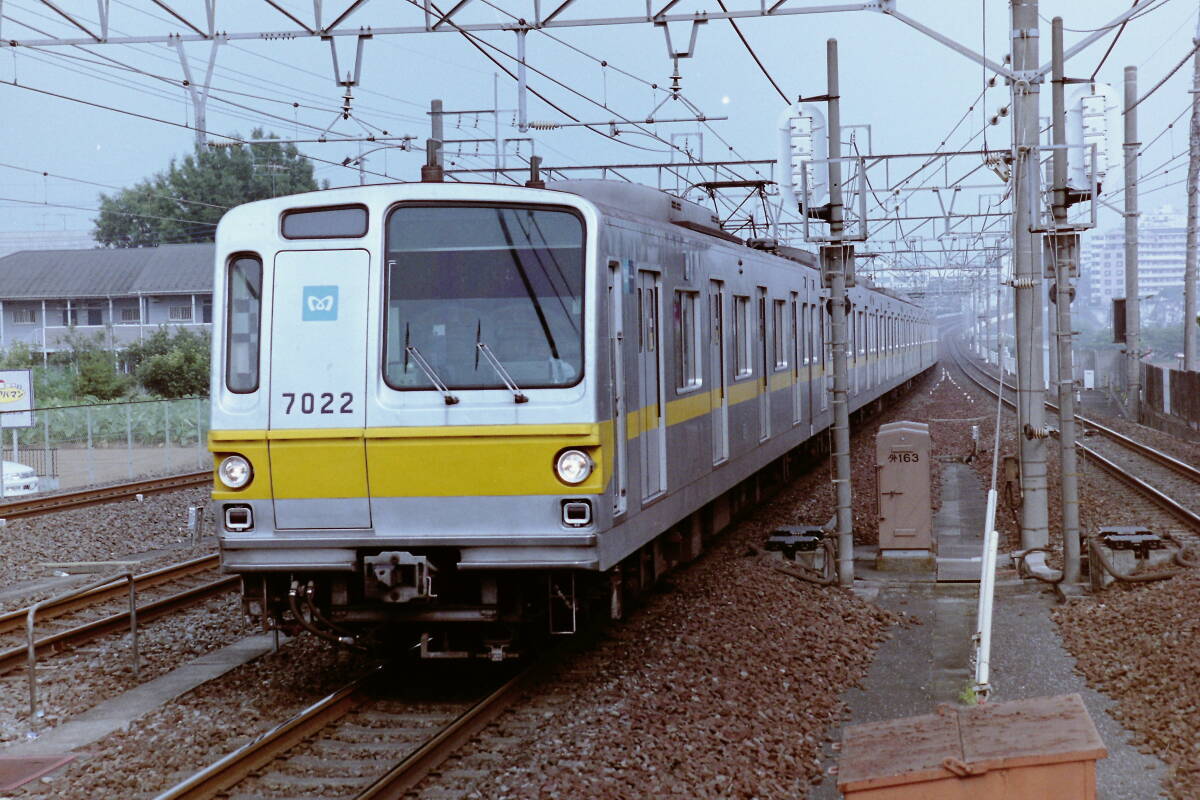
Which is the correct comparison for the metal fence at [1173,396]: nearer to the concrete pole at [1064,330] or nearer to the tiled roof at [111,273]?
the concrete pole at [1064,330]

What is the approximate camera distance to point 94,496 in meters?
Result: 20.0

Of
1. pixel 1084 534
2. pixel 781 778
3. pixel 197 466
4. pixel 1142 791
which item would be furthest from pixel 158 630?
pixel 197 466

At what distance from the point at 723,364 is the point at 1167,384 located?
968 inches

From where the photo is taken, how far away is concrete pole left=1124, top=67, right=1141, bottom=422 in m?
30.2

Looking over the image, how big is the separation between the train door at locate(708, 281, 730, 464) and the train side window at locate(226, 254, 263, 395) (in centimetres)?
432

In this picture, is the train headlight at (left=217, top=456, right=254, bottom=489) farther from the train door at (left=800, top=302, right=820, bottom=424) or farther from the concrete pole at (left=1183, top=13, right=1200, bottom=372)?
the concrete pole at (left=1183, top=13, right=1200, bottom=372)

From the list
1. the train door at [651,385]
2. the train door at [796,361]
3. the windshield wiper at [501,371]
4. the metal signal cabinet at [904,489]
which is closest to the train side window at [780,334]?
the train door at [796,361]

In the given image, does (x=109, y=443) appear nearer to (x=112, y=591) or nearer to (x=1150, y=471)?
(x=112, y=591)

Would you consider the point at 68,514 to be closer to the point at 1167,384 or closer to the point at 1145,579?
the point at 1145,579

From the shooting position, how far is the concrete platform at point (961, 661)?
643cm

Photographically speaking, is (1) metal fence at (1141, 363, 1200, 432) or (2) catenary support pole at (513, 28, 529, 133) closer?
(2) catenary support pole at (513, 28, 529, 133)

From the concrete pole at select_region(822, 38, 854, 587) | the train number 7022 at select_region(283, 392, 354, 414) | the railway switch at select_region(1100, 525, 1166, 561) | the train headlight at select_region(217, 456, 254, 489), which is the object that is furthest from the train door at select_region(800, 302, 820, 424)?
the train headlight at select_region(217, 456, 254, 489)

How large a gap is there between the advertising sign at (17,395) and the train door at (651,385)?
14.0m

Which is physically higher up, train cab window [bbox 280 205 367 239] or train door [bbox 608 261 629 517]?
train cab window [bbox 280 205 367 239]
